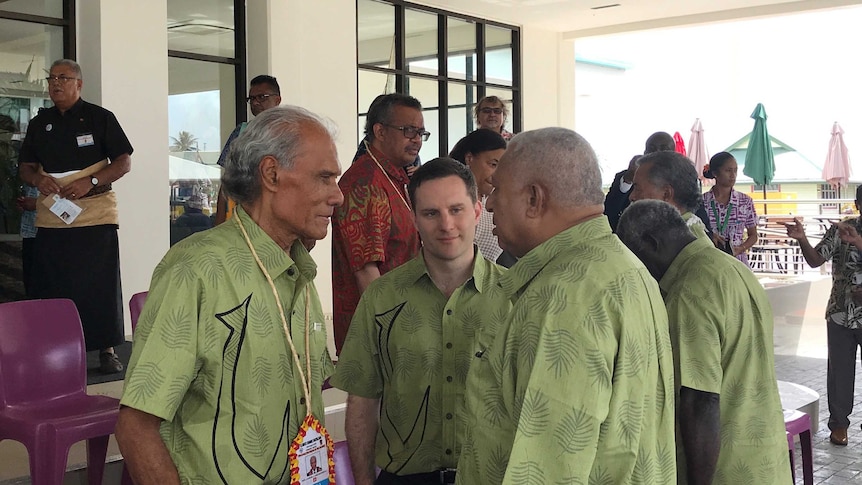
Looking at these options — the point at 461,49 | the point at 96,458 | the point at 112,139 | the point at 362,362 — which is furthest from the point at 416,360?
the point at 461,49

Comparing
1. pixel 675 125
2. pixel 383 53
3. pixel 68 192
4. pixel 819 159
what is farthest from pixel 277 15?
pixel 675 125

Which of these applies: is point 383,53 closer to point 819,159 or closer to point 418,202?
point 418,202

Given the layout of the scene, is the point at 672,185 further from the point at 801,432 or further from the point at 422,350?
the point at 801,432

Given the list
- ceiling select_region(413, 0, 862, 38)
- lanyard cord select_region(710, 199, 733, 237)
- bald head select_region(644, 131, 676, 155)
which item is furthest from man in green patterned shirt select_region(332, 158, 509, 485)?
ceiling select_region(413, 0, 862, 38)

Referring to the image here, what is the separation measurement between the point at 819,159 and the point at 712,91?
5.69 meters

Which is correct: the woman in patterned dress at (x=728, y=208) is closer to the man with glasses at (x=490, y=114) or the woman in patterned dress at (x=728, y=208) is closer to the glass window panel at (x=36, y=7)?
the man with glasses at (x=490, y=114)

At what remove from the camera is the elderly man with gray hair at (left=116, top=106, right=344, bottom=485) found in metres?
1.75

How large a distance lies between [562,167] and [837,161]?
54.6 ft

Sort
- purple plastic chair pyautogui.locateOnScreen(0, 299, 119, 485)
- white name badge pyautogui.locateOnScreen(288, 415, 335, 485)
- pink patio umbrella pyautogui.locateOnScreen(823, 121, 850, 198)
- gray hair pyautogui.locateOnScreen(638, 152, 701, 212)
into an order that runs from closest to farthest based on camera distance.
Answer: white name badge pyautogui.locateOnScreen(288, 415, 335, 485) < gray hair pyautogui.locateOnScreen(638, 152, 701, 212) < purple plastic chair pyautogui.locateOnScreen(0, 299, 119, 485) < pink patio umbrella pyautogui.locateOnScreen(823, 121, 850, 198)

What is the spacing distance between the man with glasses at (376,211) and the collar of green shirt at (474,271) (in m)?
0.81

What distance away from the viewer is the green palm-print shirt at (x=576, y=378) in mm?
1479

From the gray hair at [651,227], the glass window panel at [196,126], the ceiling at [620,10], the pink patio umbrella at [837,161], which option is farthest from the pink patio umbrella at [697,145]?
the gray hair at [651,227]

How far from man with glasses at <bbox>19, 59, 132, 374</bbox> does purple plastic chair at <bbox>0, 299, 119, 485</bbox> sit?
5.60 ft

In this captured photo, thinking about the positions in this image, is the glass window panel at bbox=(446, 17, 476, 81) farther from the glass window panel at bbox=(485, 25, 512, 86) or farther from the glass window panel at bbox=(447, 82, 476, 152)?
the glass window panel at bbox=(485, 25, 512, 86)
